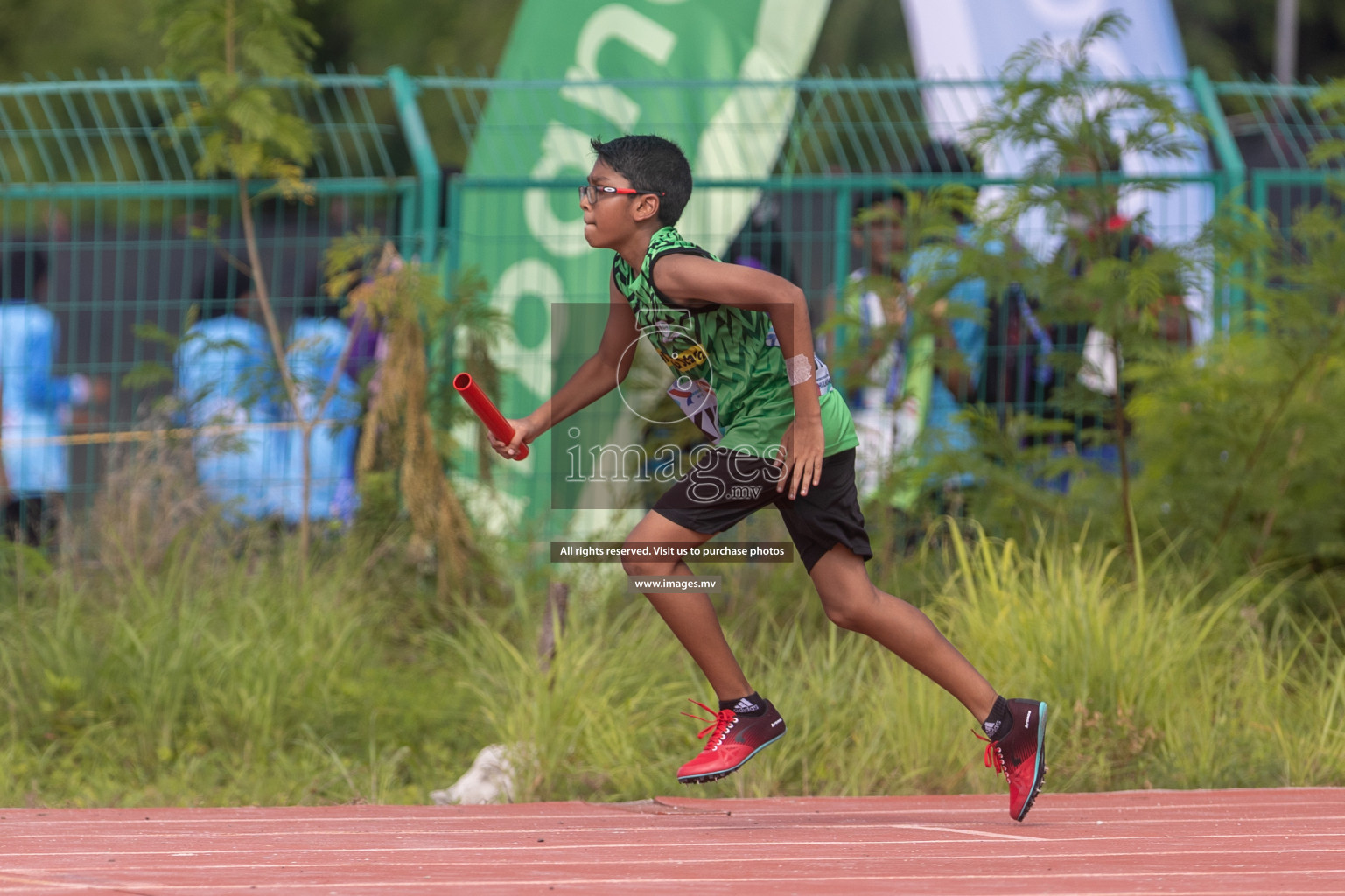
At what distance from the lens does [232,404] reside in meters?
7.24

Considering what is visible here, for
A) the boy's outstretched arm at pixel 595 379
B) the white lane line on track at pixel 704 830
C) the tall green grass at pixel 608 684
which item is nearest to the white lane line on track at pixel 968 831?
the white lane line on track at pixel 704 830

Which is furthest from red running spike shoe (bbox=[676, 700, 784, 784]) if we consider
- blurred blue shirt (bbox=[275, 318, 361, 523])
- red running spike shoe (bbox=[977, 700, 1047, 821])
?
blurred blue shirt (bbox=[275, 318, 361, 523])

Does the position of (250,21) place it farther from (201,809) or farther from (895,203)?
(201,809)

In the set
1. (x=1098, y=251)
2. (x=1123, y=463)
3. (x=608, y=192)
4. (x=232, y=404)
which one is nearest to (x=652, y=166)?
(x=608, y=192)

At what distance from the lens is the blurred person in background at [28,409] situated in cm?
738

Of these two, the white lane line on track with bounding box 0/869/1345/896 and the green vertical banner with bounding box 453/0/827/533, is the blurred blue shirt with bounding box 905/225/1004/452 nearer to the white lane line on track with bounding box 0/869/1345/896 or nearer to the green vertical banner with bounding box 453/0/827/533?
the green vertical banner with bounding box 453/0/827/533

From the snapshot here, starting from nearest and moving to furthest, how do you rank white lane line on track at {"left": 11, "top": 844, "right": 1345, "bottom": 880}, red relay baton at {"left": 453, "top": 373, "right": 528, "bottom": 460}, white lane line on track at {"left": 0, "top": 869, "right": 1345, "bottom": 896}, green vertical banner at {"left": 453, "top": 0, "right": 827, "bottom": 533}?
white lane line on track at {"left": 0, "top": 869, "right": 1345, "bottom": 896}, white lane line on track at {"left": 11, "top": 844, "right": 1345, "bottom": 880}, red relay baton at {"left": 453, "top": 373, "right": 528, "bottom": 460}, green vertical banner at {"left": 453, "top": 0, "right": 827, "bottom": 533}

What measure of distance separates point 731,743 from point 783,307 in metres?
1.13

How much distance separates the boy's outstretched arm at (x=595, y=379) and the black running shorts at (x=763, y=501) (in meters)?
0.41

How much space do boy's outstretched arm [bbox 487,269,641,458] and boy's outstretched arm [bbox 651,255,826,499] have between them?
0.38 m

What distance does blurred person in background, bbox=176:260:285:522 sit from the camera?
707 cm

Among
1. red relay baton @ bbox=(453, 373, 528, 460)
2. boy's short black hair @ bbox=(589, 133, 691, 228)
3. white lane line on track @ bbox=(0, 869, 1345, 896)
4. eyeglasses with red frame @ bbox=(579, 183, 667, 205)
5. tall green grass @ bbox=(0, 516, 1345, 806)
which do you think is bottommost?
tall green grass @ bbox=(0, 516, 1345, 806)

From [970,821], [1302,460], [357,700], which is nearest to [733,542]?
[357,700]

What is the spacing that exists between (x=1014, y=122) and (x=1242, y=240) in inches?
39.4
